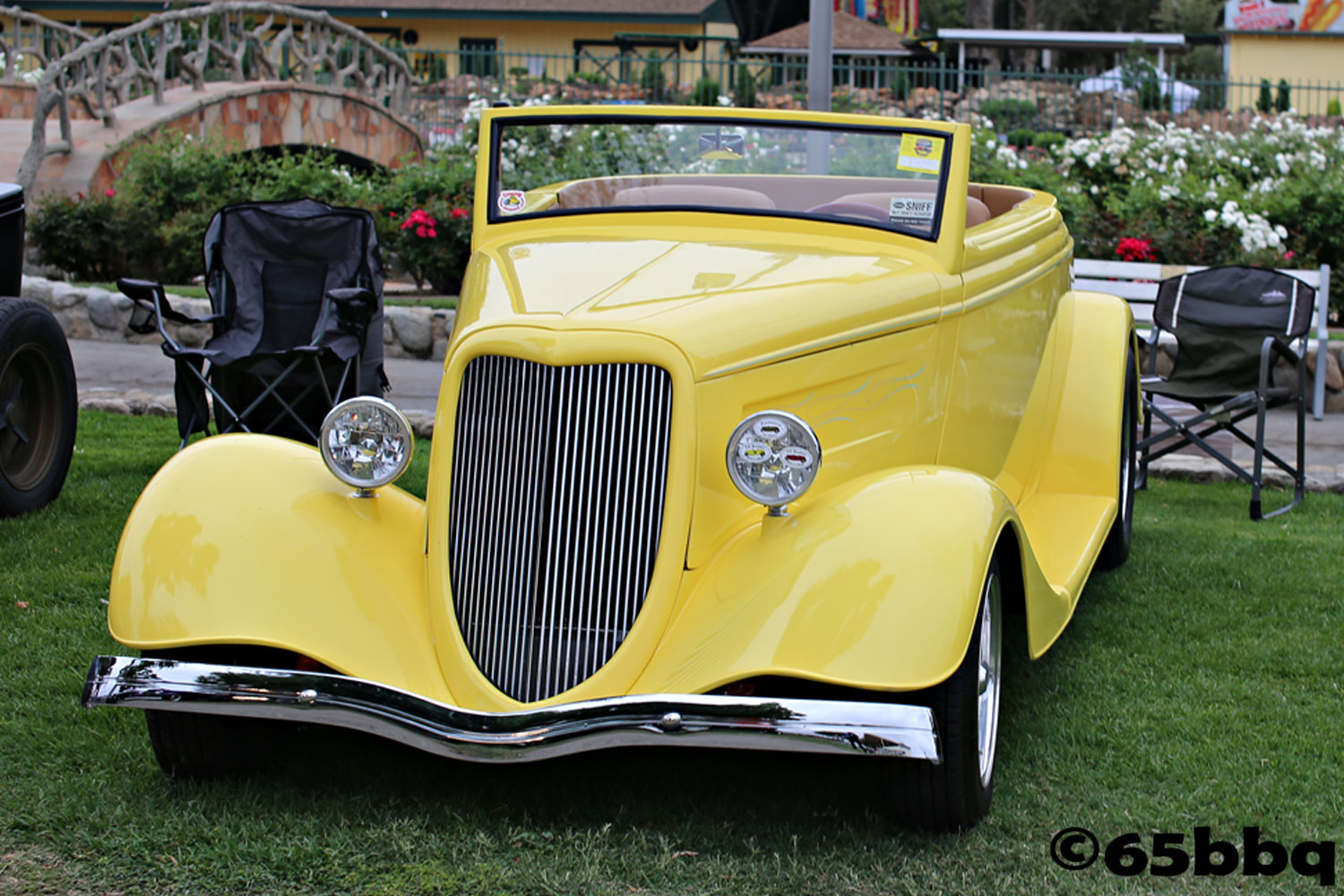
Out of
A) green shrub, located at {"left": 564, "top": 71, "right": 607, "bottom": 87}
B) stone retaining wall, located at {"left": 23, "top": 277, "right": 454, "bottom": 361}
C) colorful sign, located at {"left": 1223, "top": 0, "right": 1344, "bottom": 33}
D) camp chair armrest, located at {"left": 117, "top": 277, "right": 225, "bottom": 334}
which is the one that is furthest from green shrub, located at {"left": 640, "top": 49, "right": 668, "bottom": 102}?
colorful sign, located at {"left": 1223, "top": 0, "right": 1344, "bottom": 33}

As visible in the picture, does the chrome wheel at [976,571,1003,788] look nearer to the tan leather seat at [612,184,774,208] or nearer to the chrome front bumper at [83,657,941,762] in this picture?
the chrome front bumper at [83,657,941,762]

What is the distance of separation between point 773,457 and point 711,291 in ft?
1.95

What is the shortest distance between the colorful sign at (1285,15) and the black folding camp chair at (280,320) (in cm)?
3431

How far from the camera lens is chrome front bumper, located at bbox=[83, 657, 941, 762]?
283 cm

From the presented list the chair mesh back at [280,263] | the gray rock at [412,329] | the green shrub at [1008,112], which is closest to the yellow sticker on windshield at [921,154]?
the chair mesh back at [280,263]

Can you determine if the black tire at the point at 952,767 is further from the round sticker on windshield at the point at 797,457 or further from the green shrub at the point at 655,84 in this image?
the green shrub at the point at 655,84

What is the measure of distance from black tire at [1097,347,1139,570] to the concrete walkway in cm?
177

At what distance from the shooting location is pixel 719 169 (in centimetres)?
486

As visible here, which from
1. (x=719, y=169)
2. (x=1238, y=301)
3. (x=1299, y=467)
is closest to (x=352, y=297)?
(x=719, y=169)

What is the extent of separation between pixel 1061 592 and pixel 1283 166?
420 inches

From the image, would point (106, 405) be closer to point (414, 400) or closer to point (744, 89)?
→ point (414, 400)

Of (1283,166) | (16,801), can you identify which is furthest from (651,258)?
(1283,166)

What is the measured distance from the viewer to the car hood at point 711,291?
3.37 meters

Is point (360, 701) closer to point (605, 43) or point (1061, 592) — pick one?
point (1061, 592)
